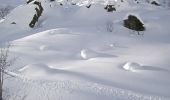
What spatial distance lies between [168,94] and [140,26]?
13.9 ft

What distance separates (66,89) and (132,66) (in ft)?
6.34

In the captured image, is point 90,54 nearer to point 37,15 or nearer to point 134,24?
point 134,24

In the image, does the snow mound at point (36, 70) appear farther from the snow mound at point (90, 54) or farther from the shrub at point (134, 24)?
the shrub at point (134, 24)

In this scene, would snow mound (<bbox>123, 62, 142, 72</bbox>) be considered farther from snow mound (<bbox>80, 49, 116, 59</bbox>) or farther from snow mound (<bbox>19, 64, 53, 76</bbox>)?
snow mound (<bbox>19, 64, 53, 76</bbox>)

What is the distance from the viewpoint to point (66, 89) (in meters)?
7.89

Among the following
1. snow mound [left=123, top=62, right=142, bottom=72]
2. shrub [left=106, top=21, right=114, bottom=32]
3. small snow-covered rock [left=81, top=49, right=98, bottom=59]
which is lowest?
small snow-covered rock [left=81, top=49, right=98, bottom=59]

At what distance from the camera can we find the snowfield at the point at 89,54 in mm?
7820

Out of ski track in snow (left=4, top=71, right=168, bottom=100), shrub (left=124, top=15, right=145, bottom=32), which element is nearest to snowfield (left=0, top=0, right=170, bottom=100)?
ski track in snow (left=4, top=71, right=168, bottom=100)

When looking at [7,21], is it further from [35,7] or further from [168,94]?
[168,94]

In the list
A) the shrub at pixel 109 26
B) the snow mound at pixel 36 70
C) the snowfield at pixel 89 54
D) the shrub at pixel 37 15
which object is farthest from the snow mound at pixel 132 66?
the shrub at pixel 37 15

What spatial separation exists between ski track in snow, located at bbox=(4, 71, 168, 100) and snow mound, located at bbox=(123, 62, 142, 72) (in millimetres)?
956

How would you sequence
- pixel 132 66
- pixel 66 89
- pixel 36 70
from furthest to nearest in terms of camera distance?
pixel 36 70 → pixel 132 66 → pixel 66 89

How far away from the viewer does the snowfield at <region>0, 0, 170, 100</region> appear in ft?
25.7

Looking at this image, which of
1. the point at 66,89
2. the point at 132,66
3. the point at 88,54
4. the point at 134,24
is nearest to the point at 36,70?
the point at 66,89
